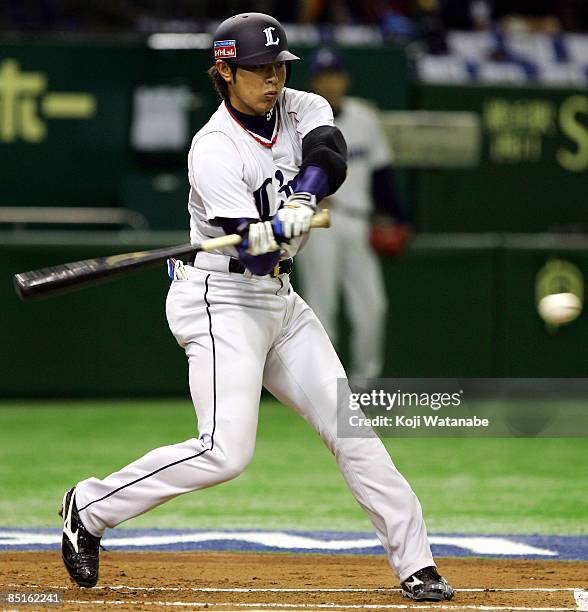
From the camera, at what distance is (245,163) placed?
4.49 metres

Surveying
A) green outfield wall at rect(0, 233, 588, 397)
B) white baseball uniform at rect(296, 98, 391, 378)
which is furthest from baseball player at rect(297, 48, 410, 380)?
green outfield wall at rect(0, 233, 588, 397)

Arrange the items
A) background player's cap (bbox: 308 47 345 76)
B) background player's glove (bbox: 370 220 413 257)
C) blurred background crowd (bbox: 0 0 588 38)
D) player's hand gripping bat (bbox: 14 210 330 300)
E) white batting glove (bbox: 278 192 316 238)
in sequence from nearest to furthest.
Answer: white batting glove (bbox: 278 192 316 238)
player's hand gripping bat (bbox: 14 210 330 300)
background player's cap (bbox: 308 47 345 76)
background player's glove (bbox: 370 220 413 257)
blurred background crowd (bbox: 0 0 588 38)

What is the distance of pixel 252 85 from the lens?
14.9 feet

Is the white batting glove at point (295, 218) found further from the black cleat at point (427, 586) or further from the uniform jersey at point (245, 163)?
the black cleat at point (427, 586)

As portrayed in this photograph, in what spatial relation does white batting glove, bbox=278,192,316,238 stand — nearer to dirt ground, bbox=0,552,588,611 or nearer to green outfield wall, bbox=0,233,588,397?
dirt ground, bbox=0,552,588,611

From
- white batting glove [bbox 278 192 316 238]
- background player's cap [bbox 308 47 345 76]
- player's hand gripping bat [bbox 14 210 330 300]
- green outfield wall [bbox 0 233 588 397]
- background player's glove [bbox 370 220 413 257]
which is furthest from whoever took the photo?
green outfield wall [bbox 0 233 588 397]

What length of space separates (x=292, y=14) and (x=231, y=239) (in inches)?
330

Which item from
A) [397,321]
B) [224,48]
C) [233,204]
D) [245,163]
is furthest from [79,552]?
[397,321]

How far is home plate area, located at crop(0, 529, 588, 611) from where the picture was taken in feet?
14.8

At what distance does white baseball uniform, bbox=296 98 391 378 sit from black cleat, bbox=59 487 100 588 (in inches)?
200

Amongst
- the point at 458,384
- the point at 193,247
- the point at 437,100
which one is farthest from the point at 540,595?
the point at 437,100

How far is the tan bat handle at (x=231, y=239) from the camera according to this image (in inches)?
171

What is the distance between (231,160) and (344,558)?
73.8 inches

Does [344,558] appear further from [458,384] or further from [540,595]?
[458,384]
